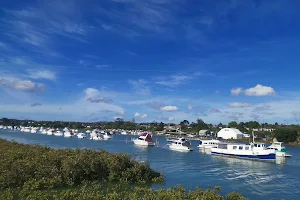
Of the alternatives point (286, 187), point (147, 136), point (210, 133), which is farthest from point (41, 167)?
point (210, 133)

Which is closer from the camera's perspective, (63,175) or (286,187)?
(63,175)

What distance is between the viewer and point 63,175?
81.5 feet

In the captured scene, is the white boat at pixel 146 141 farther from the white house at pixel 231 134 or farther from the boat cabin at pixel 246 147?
the white house at pixel 231 134

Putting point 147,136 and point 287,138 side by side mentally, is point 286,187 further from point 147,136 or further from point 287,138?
point 287,138

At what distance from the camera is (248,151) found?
63.9 metres

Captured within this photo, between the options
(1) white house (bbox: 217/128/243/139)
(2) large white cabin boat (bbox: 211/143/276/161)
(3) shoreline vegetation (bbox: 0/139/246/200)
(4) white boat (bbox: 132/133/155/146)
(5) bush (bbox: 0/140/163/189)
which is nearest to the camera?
(3) shoreline vegetation (bbox: 0/139/246/200)

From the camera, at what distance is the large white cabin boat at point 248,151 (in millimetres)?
61500

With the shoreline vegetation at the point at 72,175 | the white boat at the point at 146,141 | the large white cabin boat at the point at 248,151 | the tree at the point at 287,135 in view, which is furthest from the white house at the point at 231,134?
the shoreline vegetation at the point at 72,175

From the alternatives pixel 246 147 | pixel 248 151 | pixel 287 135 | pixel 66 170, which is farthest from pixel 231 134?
pixel 66 170

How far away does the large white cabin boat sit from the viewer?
202 ft

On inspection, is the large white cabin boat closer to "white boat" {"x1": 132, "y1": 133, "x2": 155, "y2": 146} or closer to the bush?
"white boat" {"x1": 132, "y1": 133, "x2": 155, "y2": 146}

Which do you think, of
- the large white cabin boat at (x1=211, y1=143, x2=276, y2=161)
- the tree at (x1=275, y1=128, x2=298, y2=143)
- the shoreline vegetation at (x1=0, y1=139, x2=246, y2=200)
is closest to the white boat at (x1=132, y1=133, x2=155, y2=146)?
the large white cabin boat at (x1=211, y1=143, x2=276, y2=161)

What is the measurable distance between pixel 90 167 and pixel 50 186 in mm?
4919

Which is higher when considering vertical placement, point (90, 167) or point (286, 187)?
point (90, 167)
